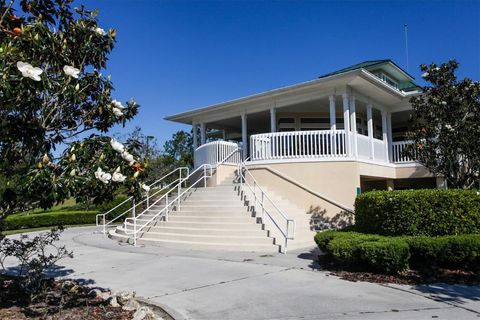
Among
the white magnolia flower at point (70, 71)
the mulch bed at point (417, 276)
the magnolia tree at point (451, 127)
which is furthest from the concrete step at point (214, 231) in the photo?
the white magnolia flower at point (70, 71)

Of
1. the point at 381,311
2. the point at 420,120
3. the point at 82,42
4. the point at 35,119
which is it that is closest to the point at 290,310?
the point at 381,311

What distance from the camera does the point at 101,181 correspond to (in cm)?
467

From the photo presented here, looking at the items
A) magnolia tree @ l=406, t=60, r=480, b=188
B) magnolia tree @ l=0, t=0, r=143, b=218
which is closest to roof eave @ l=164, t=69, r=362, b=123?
magnolia tree @ l=406, t=60, r=480, b=188

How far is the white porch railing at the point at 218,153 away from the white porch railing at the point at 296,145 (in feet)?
6.29

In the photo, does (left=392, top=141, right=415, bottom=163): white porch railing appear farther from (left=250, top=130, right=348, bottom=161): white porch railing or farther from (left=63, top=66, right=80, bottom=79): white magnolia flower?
(left=63, top=66, right=80, bottom=79): white magnolia flower

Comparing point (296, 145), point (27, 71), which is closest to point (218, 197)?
point (296, 145)

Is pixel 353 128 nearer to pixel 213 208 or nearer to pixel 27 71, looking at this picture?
pixel 213 208

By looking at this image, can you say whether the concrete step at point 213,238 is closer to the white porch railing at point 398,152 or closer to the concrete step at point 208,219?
the concrete step at point 208,219

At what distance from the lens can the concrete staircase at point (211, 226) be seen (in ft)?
36.7

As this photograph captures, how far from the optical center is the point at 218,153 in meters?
17.1

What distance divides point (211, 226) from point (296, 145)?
4.81m

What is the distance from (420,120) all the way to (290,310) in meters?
8.89

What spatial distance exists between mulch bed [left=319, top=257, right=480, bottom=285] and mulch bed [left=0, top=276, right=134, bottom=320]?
13.9 feet

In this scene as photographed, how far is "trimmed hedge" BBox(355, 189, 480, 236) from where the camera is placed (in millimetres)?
8461
